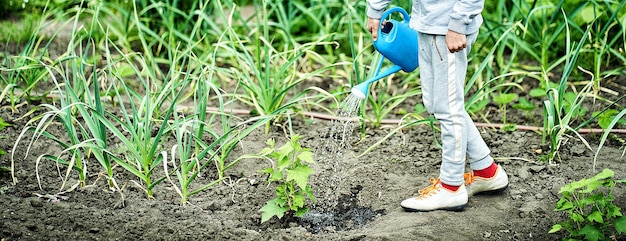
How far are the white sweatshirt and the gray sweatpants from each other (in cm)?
4

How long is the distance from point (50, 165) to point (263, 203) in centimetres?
94

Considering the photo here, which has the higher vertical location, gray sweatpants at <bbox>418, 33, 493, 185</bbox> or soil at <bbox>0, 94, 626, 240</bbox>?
gray sweatpants at <bbox>418, 33, 493, 185</bbox>

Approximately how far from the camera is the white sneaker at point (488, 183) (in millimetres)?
3191

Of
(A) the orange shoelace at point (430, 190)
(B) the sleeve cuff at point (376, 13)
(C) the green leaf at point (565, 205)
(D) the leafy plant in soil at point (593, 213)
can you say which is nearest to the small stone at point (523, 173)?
(A) the orange shoelace at point (430, 190)

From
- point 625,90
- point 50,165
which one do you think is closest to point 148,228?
point 50,165

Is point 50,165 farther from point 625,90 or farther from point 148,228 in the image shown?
point 625,90

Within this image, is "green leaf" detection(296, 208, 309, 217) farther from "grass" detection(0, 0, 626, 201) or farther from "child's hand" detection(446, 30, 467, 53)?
"child's hand" detection(446, 30, 467, 53)

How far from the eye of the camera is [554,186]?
327cm

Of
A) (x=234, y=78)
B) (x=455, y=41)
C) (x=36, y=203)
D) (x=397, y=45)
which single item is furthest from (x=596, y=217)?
(x=234, y=78)

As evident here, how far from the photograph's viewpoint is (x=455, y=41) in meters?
2.72

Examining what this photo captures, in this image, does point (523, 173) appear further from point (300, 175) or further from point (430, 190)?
point (300, 175)

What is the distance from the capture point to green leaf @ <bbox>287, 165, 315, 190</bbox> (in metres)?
2.83

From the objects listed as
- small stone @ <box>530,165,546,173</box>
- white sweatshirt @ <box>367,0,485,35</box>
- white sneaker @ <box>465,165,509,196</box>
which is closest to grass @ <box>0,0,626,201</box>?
small stone @ <box>530,165,546,173</box>

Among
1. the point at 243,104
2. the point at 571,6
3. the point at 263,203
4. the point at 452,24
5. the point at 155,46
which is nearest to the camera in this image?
the point at 452,24
